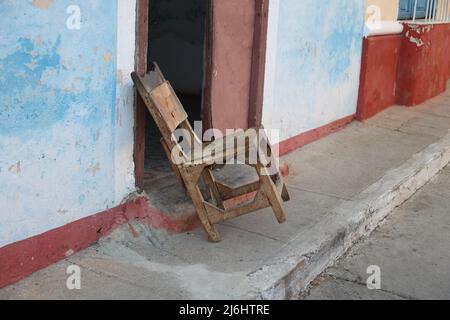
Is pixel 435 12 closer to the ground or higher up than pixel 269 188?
higher up

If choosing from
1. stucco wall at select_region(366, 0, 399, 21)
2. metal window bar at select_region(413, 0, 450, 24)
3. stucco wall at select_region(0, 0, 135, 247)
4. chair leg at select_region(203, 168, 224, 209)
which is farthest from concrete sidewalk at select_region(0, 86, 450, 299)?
metal window bar at select_region(413, 0, 450, 24)

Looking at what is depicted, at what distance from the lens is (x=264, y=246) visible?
398 centimetres

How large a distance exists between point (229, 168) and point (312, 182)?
2.62 feet

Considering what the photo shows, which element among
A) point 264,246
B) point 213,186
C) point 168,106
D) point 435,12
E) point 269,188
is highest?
point 435,12

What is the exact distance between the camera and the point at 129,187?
13.2 feet

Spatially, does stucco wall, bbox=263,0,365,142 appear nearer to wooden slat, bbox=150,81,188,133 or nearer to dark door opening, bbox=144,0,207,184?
wooden slat, bbox=150,81,188,133

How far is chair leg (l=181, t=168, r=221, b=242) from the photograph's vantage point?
12.5 ft

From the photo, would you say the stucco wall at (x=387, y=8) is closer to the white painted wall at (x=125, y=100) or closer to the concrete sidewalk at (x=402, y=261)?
the concrete sidewalk at (x=402, y=261)

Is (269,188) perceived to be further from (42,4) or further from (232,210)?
(42,4)

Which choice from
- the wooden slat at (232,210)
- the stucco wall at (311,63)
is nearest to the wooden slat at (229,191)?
the wooden slat at (232,210)

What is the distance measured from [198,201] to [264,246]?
0.52 meters

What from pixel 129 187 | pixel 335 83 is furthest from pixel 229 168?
pixel 335 83

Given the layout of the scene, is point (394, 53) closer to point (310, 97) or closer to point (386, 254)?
A: point (310, 97)

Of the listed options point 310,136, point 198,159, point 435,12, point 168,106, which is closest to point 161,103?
point 168,106
